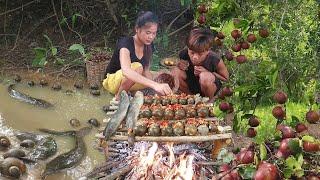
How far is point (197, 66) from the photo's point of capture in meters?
4.77

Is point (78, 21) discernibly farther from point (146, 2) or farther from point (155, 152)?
point (155, 152)

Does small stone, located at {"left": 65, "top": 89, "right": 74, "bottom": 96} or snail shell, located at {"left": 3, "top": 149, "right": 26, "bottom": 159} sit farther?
small stone, located at {"left": 65, "top": 89, "right": 74, "bottom": 96}

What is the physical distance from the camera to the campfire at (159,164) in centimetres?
364

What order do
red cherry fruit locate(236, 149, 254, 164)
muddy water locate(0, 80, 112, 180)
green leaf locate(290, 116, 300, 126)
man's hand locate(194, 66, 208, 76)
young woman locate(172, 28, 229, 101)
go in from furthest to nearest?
1. muddy water locate(0, 80, 112, 180)
2. man's hand locate(194, 66, 208, 76)
3. young woman locate(172, 28, 229, 101)
4. green leaf locate(290, 116, 300, 126)
5. red cherry fruit locate(236, 149, 254, 164)

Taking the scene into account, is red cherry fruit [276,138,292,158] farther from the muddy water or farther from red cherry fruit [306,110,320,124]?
the muddy water

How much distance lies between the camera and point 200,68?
4703 mm

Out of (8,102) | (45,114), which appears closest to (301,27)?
(45,114)

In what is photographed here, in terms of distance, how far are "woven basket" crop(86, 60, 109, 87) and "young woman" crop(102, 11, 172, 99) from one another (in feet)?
3.79

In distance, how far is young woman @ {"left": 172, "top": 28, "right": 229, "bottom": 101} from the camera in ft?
14.9

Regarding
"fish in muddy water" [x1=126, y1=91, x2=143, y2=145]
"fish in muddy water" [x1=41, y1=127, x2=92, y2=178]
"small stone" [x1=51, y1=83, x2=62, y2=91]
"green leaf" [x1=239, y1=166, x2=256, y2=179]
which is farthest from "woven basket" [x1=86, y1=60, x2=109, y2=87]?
"green leaf" [x1=239, y1=166, x2=256, y2=179]

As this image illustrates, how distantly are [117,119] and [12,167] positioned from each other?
1.15 metres

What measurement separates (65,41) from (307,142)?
6.06 metres

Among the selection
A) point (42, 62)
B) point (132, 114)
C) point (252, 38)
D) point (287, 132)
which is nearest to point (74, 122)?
point (132, 114)

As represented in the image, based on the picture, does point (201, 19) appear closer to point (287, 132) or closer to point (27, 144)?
point (27, 144)
